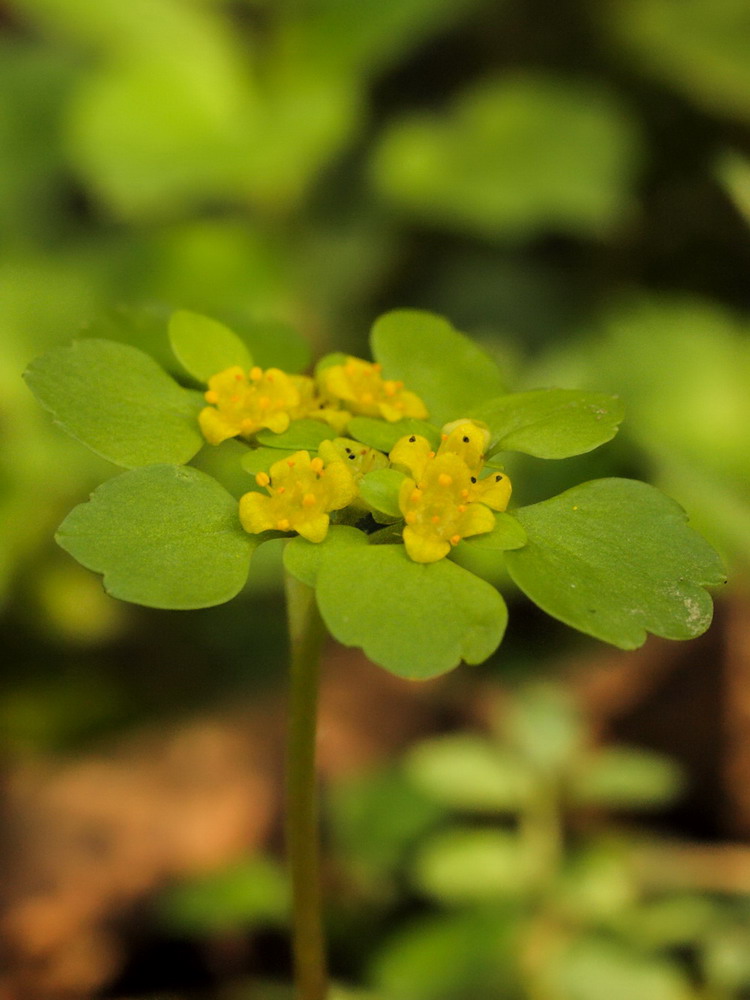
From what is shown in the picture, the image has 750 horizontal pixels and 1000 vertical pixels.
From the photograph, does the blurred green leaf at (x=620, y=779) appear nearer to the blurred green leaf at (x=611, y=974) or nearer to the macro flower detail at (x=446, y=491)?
the blurred green leaf at (x=611, y=974)

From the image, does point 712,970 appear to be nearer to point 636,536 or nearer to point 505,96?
point 636,536

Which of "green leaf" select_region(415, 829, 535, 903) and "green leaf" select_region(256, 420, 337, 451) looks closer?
"green leaf" select_region(256, 420, 337, 451)

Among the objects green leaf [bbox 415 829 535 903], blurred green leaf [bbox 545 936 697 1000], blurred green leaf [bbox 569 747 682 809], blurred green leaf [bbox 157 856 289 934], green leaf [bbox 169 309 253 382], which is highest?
green leaf [bbox 169 309 253 382]

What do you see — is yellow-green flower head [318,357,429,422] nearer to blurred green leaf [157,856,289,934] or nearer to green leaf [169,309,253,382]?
green leaf [169,309,253,382]

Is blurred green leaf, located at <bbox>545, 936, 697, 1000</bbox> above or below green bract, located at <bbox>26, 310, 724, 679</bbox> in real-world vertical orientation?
below

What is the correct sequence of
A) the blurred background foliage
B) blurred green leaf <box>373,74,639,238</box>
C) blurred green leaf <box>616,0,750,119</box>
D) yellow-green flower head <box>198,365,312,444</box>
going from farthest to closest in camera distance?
1. blurred green leaf <box>616,0,750,119</box>
2. blurred green leaf <box>373,74,639,238</box>
3. the blurred background foliage
4. yellow-green flower head <box>198,365,312,444</box>

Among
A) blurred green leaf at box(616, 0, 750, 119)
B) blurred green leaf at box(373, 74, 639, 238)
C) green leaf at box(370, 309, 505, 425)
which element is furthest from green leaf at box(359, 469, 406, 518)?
blurred green leaf at box(616, 0, 750, 119)

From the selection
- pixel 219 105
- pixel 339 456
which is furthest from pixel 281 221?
pixel 339 456

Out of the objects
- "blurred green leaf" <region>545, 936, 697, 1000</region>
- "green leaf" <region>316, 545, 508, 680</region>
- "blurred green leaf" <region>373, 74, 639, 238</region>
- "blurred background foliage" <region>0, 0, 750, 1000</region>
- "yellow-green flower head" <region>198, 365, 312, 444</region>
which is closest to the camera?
"green leaf" <region>316, 545, 508, 680</region>
